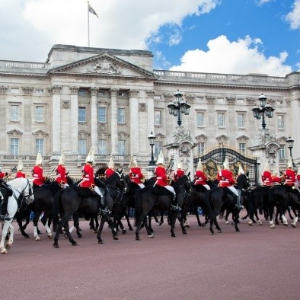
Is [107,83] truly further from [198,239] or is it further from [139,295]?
[139,295]

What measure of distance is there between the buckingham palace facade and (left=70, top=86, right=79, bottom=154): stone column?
110 mm

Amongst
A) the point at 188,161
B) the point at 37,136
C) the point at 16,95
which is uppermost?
the point at 16,95

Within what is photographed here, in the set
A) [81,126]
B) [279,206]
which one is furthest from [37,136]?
[279,206]

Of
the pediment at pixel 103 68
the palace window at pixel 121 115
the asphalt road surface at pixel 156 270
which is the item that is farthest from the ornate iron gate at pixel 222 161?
the pediment at pixel 103 68

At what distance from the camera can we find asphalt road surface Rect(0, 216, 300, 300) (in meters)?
8.20

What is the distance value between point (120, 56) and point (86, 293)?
54240 millimetres

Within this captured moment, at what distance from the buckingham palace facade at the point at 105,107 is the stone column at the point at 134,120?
0.01m

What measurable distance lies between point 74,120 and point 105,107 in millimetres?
4497

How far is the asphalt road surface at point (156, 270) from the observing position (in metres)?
8.20

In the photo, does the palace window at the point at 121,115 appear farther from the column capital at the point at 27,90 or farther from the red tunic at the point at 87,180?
the red tunic at the point at 87,180

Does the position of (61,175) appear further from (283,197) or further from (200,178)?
(283,197)

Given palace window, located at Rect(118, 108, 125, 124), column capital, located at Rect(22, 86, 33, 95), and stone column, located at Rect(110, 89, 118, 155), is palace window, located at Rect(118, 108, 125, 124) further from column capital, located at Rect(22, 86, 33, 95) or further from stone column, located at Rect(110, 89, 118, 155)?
column capital, located at Rect(22, 86, 33, 95)

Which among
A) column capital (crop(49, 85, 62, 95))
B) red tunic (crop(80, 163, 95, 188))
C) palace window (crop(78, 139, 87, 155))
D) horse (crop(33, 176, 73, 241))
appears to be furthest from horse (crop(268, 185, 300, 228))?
column capital (crop(49, 85, 62, 95))

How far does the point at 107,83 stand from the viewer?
195ft
